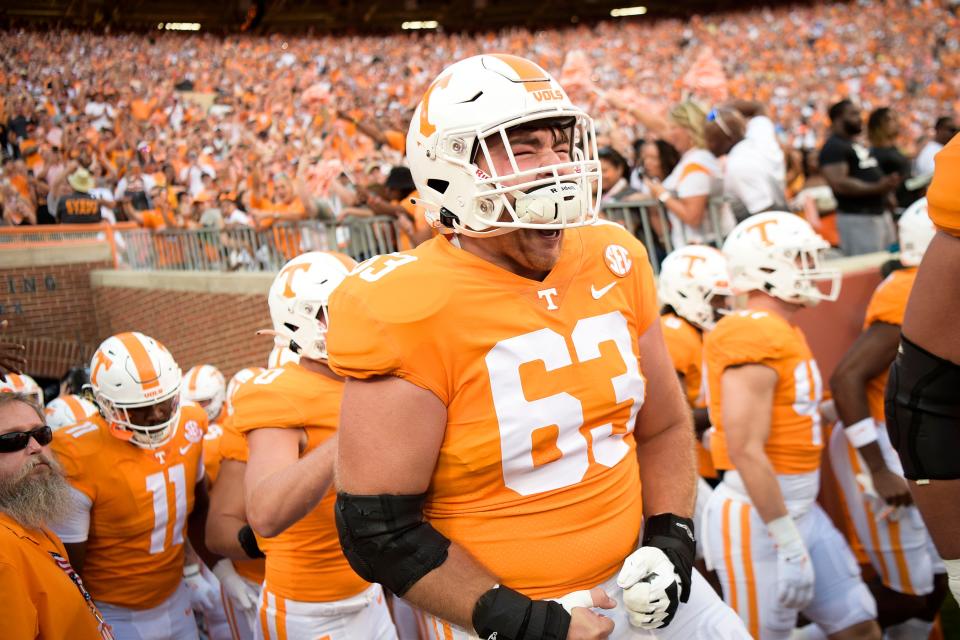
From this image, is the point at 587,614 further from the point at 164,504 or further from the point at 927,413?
the point at 164,504

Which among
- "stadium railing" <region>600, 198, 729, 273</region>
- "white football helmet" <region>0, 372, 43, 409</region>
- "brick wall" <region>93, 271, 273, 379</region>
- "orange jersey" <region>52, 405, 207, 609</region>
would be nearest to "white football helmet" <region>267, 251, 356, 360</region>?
"orange jersey" <region>52, 405, 207, 609</region>

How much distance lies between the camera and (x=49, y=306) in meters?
5.37

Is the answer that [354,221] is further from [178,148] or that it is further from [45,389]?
[45,389]

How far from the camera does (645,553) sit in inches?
74.2

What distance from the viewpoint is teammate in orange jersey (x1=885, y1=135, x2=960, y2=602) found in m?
2.08

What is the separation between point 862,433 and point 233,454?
277 cm

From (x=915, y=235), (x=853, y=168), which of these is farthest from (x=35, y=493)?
(x=853, y=168)

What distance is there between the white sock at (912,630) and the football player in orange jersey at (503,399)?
100 inches

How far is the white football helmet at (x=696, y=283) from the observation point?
475 centimetres

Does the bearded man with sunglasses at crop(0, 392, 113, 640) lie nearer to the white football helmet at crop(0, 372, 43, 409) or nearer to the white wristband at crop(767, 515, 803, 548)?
the white football helmet at crop(0, 372, 43, 409)

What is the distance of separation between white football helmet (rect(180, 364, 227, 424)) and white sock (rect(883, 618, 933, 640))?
161 inches

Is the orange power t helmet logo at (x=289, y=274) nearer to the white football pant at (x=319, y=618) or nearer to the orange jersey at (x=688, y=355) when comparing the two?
the white football pant at (x=319, y=618)

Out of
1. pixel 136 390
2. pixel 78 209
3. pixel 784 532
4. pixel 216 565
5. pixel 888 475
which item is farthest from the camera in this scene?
pixel 78 209

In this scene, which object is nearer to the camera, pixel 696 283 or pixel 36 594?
pixel 36 594
